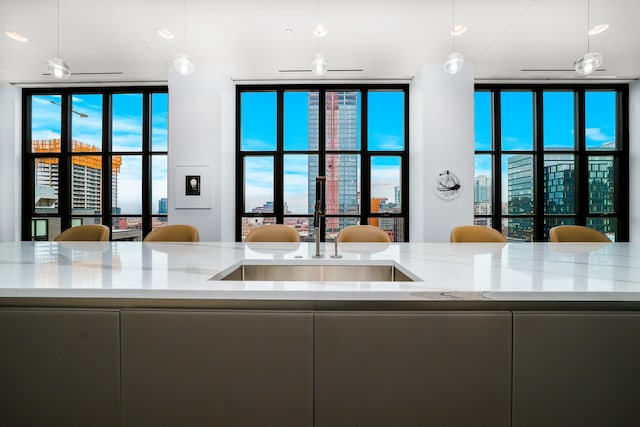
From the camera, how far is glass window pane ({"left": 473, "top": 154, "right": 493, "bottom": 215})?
15.9 feet

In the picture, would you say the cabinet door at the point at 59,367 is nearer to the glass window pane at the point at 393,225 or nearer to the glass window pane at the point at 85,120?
the glass window pane at the point at 393,225

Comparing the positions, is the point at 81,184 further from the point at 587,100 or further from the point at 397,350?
the point at 587,100

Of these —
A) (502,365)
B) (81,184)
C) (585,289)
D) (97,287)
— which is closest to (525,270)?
(585,289)

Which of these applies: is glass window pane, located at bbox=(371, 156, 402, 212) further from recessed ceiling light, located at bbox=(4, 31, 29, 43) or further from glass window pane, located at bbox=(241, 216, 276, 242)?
recessed ceiling light, located at bbox=(4, 31, 29, 43)

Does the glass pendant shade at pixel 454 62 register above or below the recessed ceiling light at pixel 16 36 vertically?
below

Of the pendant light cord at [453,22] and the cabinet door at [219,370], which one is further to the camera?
the pendant light cord at [453,22]

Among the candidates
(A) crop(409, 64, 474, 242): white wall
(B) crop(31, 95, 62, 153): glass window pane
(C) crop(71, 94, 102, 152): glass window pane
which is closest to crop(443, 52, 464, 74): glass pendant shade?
(A) crop(409, 64, 474, 242): white wall

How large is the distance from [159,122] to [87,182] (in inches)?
58.5

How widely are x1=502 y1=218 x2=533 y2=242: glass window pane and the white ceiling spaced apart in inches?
80.2

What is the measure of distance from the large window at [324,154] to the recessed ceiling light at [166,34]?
1.41 metres

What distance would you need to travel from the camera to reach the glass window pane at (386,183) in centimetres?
491

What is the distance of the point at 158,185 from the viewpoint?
5.07 meters

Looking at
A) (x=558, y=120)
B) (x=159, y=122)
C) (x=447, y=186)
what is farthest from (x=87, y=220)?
(x=558, y=120)

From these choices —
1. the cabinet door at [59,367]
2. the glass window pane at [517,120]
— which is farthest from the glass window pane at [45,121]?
the glass window pane at [517,120]
